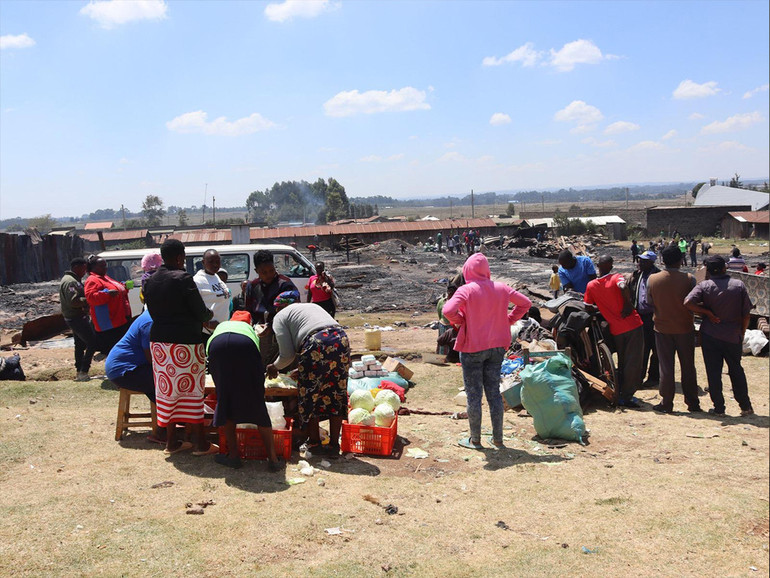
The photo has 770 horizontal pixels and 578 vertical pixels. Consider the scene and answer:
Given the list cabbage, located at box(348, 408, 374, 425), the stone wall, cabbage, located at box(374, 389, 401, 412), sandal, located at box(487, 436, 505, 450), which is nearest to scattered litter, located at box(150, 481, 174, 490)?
cabbage, located at box(348, 408, 374, 425)

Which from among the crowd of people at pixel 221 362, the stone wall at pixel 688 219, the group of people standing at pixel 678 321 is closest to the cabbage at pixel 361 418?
the crowd of people at pixel 221 362

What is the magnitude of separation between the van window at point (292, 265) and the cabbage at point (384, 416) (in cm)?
734

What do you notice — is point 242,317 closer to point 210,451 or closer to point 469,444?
point 210,451

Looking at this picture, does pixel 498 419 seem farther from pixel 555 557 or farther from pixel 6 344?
pixel 6 344

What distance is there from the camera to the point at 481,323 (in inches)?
226

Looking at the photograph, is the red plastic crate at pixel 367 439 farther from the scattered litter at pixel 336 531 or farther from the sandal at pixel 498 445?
the scattered litter at pixel 336 531

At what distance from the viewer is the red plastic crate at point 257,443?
556cm

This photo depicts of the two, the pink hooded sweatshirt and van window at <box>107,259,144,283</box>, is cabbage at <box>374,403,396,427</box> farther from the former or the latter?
van window at <box>107,259,144,283</box>

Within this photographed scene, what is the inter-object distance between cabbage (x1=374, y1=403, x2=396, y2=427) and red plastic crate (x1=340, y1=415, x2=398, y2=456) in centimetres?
5

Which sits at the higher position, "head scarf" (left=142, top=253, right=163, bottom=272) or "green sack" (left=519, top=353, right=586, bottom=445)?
"head scarf" (left=142, top=253, right=163, bottom=272)

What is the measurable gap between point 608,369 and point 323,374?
3.77 meters

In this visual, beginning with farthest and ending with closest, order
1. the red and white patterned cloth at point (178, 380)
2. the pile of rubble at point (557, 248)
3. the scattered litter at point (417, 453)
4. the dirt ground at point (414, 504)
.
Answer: the pile of rubble at point (557, 248) < the scattered litter at point (417, 453) < the red and white patterned cloth at point (178, 380) < the dirt ground at point (414, 504)

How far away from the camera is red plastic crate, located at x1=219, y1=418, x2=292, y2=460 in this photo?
5559 mm

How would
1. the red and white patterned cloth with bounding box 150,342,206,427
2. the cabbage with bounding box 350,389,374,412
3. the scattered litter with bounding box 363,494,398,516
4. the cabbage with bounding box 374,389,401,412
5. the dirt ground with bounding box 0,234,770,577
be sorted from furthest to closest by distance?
the cabbage with bounding box 374,389,401,412
the cabbage with bounding box 350,389,374,412
the red and white patterned cloth with bounding box 150,342,206,427
the scattered litter with bounding box 363,494,398,516
the dirt ground with bounding box 0,234,770,577
